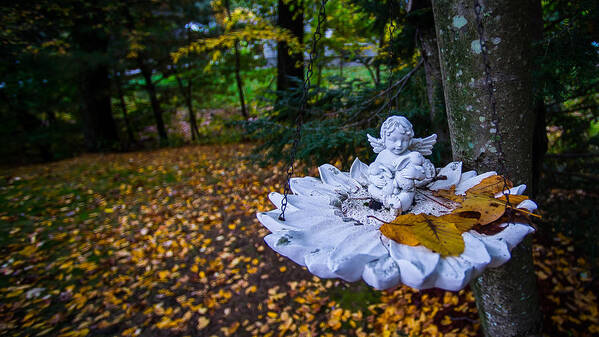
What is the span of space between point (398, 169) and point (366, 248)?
502mm

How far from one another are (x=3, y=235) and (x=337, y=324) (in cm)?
495

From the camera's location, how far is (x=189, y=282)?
3.43 m

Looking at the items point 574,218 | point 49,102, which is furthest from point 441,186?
point 49,102

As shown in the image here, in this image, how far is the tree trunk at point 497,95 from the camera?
163cm

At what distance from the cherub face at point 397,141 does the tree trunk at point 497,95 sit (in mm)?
501

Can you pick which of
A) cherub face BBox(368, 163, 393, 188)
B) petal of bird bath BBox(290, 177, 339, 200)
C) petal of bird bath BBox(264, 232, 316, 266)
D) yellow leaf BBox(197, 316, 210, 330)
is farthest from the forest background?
yellow leaf BBox(197, 316, 210, 330)

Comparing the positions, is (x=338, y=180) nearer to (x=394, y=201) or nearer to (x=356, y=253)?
(x=394, y=201)

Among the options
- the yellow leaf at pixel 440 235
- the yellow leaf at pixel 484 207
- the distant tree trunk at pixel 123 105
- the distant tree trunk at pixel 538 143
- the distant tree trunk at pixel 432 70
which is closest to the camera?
the yellow leaf at pixel 440 235

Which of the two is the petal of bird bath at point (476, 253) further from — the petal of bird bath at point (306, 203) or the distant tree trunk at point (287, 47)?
the distant tree trunk at point (287, 47)

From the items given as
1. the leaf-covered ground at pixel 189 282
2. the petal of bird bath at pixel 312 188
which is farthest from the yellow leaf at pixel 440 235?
the leaf-covered ground at pixel 189 282

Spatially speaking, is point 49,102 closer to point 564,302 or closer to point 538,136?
point 538,136

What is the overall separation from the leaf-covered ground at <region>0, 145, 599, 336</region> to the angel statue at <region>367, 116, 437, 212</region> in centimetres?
190

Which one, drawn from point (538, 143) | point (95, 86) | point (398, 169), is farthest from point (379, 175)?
point (95, 86)

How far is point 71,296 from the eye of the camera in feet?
10.6
